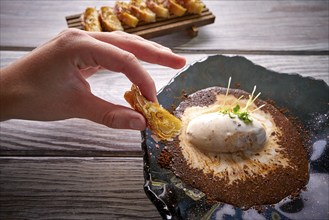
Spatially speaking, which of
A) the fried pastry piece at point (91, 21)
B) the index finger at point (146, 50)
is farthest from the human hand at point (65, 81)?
the fried pastry piece at point (91, 21)

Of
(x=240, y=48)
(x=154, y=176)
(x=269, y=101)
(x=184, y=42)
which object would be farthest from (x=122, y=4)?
(x=154, y=176)

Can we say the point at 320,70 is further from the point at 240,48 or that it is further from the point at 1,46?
the point at 1,46

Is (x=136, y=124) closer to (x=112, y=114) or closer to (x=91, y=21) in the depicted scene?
(x=112, y=114)

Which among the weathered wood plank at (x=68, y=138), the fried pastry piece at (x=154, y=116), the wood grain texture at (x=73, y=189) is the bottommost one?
the wood grain texture at (x=73, y=189)

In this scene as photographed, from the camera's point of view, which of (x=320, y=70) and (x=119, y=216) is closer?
(x=119, y=216)

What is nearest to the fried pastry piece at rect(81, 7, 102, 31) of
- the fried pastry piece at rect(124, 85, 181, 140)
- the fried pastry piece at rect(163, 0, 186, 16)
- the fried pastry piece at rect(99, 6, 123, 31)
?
the fried pastry piece at rect(99, 6, 123, 31)

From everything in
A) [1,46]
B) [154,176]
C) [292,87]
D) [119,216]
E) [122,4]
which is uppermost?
[122,4]

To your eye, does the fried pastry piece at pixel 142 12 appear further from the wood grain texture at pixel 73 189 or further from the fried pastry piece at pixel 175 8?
the wood grain texture at pixel 73 189
